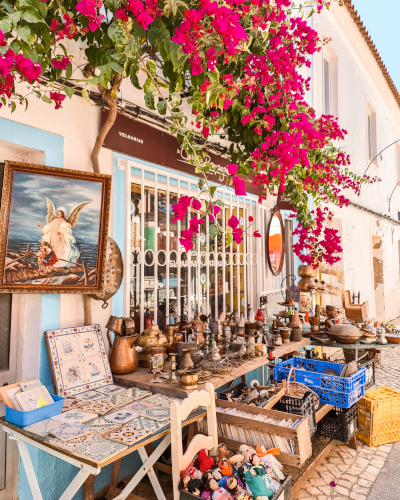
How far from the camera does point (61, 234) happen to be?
270 cm

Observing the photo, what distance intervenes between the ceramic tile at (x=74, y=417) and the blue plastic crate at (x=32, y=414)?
43 millimetres

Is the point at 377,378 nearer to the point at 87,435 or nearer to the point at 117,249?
the point at 117,249

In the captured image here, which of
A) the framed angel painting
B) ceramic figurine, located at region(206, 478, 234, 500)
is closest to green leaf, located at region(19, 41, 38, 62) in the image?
the framed angel painting

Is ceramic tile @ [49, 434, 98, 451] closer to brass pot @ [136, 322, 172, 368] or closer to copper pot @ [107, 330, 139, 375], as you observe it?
copper pot @ [107, 330, 139, 375]

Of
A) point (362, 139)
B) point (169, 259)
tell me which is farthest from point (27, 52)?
point (362, 139)

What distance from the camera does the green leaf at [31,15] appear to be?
144cm

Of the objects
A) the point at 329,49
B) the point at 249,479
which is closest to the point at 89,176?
the point at 249,479

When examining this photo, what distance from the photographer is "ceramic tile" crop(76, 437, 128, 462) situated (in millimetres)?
1805

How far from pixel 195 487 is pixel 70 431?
75cm

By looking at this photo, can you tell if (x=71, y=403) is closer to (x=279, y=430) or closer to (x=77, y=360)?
(x=77, y=360)

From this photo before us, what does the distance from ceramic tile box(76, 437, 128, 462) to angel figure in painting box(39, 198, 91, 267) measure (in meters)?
1.26

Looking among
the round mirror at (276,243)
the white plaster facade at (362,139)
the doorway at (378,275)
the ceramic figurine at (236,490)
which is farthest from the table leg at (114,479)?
the doorway at (378,275)

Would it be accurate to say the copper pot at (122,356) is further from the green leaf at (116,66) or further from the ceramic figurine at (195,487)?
the green leaf at (116,66)

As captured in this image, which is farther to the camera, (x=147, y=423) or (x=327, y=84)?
(x=327, y=84)
